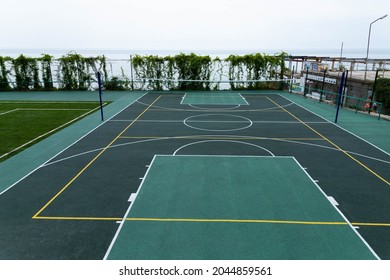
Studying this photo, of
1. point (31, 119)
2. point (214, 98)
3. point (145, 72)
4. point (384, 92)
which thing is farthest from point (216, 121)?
point (145, 72)

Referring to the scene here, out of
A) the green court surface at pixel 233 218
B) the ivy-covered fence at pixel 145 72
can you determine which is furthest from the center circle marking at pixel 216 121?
the ivy-covered fence at pixel 145 72

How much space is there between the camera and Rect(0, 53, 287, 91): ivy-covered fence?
115 feet

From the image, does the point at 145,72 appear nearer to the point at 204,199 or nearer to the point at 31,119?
the point at 31,119

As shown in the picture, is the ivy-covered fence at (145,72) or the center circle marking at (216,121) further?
the ivy-covered fence at (145,72)

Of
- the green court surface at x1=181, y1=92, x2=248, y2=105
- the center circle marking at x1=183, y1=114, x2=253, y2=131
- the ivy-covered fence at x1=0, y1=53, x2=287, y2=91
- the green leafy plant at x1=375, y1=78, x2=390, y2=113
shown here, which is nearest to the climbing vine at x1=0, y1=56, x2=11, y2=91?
the ivy-covered fence at x1=0, y1=53, x2=287, y2=91

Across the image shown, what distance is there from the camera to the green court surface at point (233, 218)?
716 cm

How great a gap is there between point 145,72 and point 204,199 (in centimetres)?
2914

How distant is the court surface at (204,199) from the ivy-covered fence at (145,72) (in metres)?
19.5

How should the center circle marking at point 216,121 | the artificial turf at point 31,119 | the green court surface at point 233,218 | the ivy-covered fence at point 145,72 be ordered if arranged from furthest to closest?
the ivy-covered fence at point 145,72 → the center circle marking at point 216,121 → the artificial turf at point 31,119 → the green court surface at point 233,218

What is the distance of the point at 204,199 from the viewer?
31.6ft

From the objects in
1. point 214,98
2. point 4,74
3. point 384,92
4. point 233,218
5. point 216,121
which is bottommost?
point 233,218

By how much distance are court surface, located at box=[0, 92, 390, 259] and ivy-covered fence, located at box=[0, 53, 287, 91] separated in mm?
19528

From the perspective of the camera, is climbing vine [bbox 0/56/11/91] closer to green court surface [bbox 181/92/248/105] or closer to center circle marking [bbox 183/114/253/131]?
green court surface [bbox 181/92/248/105]

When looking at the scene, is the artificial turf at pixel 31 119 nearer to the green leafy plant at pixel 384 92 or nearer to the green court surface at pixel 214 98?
the green court surface at pixel 214 98
